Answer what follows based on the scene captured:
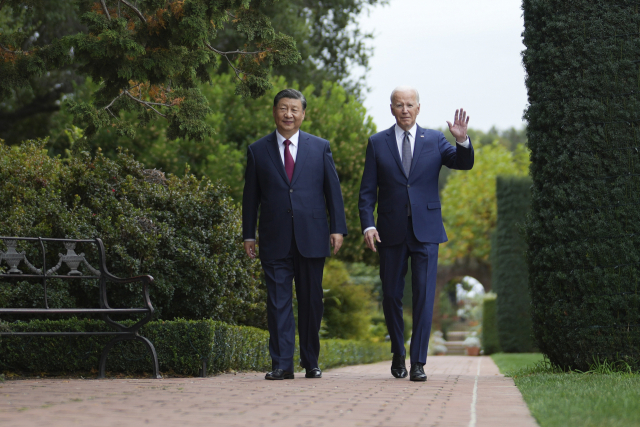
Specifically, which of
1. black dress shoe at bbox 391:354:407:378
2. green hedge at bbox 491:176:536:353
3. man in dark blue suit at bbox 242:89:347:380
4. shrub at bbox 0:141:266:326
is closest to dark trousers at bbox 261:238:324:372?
man in dark blue suit at bbox 242:89:347:380

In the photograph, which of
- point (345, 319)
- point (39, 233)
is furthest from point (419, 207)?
point (345, 319)

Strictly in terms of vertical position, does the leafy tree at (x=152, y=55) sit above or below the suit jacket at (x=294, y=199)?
above

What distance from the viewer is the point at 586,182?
5.58 m

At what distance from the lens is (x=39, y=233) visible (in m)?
6.70

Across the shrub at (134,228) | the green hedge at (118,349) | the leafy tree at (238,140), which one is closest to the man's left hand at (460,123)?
the green hedge at (118,349)

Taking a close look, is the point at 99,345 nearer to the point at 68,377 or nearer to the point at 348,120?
the point at 68,377

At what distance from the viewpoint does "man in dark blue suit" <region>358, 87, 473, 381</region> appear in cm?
537

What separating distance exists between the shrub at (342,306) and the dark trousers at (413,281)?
809 cm

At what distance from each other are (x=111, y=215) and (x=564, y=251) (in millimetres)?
4307

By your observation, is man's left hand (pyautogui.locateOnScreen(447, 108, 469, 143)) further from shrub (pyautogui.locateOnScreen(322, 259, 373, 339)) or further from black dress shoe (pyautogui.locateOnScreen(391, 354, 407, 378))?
shrub (pyautogui.locateOnScreen(322, 259, 373, 339))

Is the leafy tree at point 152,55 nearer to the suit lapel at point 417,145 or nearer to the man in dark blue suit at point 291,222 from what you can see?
the man in dark blue suit at point 291,222

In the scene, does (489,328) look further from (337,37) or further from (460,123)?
(460,123)

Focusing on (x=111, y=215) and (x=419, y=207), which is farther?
(x=111, y=215)

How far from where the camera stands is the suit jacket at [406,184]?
17.7ft
